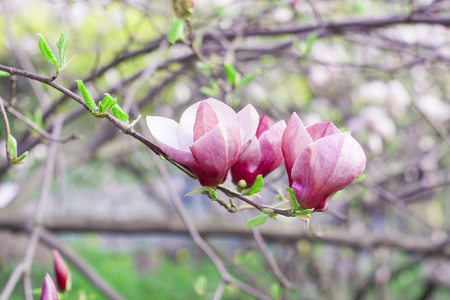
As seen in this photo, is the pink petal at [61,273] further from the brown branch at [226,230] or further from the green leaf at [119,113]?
the brown branch at [226,230]

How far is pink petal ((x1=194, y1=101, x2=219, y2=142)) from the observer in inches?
17.6

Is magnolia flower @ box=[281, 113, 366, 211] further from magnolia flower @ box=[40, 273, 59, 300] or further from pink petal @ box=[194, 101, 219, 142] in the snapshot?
magnolia flower @ box=[40, 273, 59, 300]

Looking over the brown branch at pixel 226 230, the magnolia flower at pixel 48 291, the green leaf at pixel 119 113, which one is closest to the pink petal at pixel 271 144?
the green leaf at pixel 119 113

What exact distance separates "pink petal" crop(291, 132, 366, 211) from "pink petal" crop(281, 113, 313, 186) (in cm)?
1

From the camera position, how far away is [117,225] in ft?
6.09

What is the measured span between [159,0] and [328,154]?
3621 millimetres

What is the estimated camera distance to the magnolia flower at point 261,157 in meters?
0.50

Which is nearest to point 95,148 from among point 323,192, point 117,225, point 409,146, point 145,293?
point 117,225

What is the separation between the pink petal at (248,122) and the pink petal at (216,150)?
1.0 inches

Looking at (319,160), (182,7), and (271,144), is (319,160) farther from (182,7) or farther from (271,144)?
(182,7)

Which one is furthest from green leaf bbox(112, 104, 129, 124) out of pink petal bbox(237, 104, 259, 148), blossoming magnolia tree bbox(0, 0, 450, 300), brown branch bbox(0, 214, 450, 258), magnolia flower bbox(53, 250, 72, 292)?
brown branch bbox(0, 214, 450, 258)

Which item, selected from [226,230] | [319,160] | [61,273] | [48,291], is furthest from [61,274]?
[226,230]

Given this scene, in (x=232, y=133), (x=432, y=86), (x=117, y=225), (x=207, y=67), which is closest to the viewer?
(x=232, y=133)

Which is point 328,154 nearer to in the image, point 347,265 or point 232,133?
point 232,133
